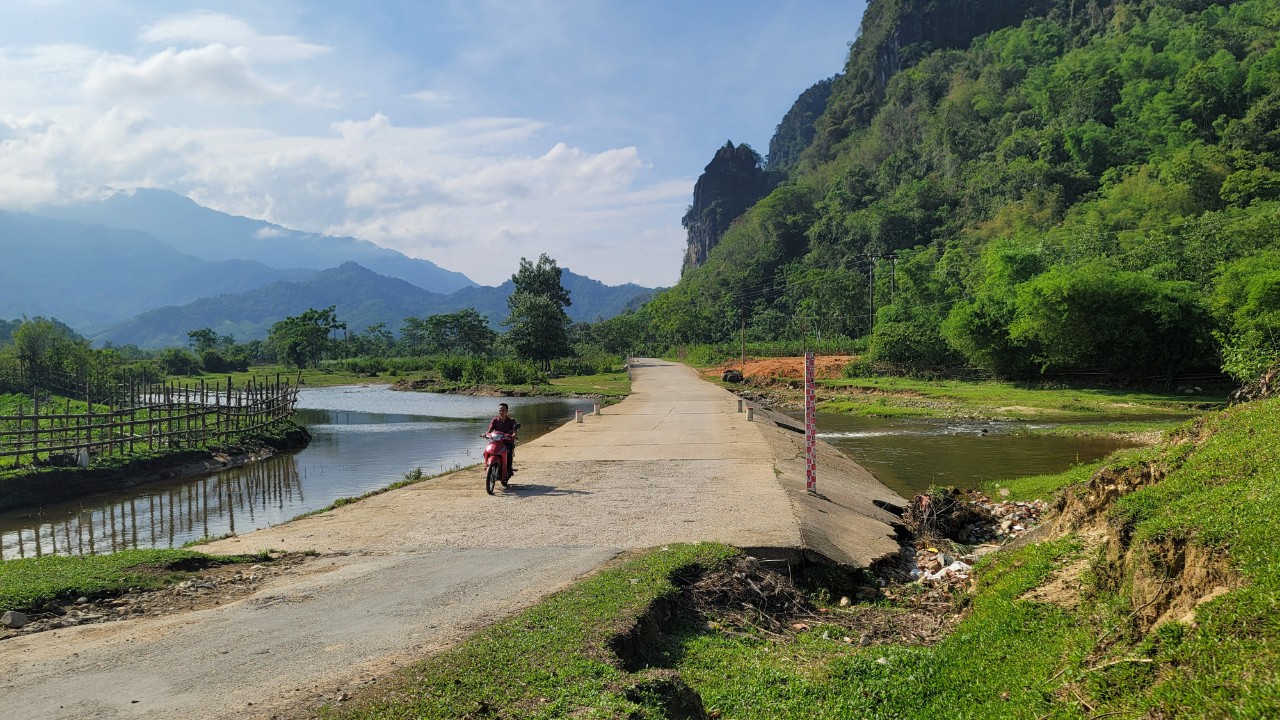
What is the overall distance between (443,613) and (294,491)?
46.9 feet

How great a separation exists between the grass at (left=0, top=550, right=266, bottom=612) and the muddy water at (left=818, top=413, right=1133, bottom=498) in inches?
436

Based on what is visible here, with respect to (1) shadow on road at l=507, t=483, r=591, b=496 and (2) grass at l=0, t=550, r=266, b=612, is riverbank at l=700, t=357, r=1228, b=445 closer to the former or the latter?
(1) shadow on road at l=507, t=483, r=591, b=496

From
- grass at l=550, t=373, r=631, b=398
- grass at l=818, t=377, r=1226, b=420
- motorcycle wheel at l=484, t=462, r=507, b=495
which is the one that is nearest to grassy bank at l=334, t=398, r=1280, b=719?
motorcycle wheel at l=484, t=462, r=507, b=495

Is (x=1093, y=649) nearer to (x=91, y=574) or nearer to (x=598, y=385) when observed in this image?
(x=91, y=574)

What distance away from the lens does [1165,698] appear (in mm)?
3812

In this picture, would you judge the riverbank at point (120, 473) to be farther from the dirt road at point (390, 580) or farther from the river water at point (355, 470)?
the dirt road at point (390, 580)

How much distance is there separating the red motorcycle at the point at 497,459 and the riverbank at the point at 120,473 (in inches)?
445

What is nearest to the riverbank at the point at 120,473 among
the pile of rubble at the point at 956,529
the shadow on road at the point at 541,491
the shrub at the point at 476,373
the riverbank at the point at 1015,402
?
the shadow on road at the point at 541,491

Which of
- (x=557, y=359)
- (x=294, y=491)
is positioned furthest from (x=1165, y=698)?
(x=557, y=359)

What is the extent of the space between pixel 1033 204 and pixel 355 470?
7787cm

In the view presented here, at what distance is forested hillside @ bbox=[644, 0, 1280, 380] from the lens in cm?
3559

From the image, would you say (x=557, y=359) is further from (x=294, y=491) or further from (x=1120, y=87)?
(x=1120, y=87)

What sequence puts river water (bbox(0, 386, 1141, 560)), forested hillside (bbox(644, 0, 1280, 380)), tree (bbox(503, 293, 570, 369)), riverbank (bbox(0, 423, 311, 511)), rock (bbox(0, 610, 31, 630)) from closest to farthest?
1. rock (bbox(0, 610, 31, 630))
2. river water (bbox(0, 386, 1141, 560))
3. riverbank (bbox(0, 423, 311, 511))
4. forested hillside (bbox(644, 0, 1280, 380))
5. tree (bbox(503, 293, 570, 369))

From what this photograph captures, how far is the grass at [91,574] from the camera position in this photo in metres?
7.09
